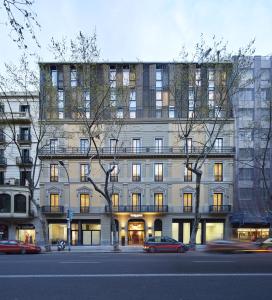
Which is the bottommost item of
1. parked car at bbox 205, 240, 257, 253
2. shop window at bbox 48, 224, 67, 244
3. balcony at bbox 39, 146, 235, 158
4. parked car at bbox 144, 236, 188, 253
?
shop window at bbox 48, 224, 67, 244

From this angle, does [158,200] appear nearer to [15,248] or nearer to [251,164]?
[251,164]

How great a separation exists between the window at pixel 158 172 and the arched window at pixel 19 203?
587 inches

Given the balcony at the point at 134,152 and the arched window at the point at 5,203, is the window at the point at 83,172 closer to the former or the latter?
the balcony at the point at 134,152

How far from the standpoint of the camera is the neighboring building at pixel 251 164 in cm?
4962

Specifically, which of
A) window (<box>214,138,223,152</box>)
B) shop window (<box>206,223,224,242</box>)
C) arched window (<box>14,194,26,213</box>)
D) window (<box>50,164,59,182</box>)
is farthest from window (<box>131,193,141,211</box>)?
arched window (<box>14,194,26,213</box>)

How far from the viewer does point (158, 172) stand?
1914 inches

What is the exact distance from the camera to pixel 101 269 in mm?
13281

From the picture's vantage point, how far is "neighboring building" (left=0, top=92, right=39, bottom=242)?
46688mm

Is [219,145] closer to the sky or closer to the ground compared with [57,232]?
closer to the sky

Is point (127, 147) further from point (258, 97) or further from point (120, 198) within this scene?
point (258, 97)

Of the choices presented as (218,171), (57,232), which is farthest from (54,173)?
(218,171)

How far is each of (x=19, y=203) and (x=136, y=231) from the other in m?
13.5

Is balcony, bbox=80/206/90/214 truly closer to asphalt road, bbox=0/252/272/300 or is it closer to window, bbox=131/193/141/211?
window, bbox=131/193/141/211

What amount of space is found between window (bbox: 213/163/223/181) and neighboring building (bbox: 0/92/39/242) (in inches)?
797
